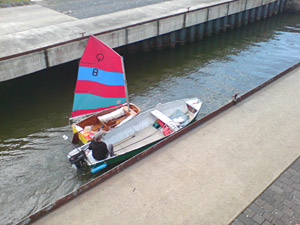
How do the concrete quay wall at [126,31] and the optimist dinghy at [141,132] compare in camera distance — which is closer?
the optimist dinghy at [141,132]

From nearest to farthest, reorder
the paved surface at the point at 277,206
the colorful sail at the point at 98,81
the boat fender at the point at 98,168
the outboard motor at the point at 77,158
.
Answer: the paved surface at the point at 277,206
the boat fender at the point at 98,168
the outboard motor at the point at 77,158
the colorful sail at the point at 98,81

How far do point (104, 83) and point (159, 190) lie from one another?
614 centimetres

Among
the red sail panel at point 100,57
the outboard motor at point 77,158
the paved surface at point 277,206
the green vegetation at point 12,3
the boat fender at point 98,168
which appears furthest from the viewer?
the green vegetation at point 12,3

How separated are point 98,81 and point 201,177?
6.45 meters

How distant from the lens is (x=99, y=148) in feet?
32.8

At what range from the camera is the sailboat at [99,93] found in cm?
1178

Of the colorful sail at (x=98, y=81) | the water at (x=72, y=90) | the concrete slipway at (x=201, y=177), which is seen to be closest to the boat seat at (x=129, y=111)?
the colorful sail at (x=98, y=81)

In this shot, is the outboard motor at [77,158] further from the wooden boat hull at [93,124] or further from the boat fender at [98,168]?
the wooden boat hull at [93,124]

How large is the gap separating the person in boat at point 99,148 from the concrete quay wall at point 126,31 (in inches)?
302

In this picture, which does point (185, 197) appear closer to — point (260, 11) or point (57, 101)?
point (57, 101)

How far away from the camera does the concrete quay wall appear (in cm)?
1534

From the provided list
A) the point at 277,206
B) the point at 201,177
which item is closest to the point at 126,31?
the point at 201,177

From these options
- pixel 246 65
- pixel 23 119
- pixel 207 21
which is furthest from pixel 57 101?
pixel 207 21

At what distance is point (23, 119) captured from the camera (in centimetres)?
1473
